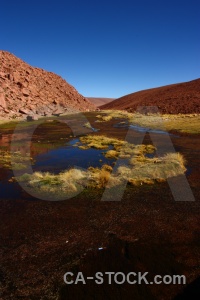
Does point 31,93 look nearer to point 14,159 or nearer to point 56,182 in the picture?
point 14,159

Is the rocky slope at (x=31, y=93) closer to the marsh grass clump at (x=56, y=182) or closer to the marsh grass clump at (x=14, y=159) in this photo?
the marsh grass clump at (x=14, y=159)

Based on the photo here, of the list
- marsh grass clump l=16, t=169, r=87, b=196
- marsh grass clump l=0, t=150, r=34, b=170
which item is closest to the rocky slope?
marsh grass clump l=0, t=150, r=34, b=170

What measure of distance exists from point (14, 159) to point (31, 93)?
151 ft

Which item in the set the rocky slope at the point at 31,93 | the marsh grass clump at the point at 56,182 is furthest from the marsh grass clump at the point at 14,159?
the rocky slope at the point at 31,93

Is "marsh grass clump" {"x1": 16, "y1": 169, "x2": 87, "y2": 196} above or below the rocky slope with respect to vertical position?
below

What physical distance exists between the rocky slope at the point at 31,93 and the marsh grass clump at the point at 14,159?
27.0 metres

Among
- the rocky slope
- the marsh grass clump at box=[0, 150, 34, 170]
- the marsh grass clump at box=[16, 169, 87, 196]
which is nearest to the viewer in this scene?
the marsh grass clump at box=[16, 169, 87, 196]

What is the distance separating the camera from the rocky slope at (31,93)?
52.0 m

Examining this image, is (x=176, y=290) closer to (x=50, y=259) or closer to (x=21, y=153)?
(x=50, y=259)

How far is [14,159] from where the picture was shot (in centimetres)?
1875

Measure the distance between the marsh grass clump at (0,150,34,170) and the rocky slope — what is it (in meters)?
27.0

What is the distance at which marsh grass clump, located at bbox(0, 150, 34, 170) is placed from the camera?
1694cm

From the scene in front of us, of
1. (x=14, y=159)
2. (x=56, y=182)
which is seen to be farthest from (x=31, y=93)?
(x=56, y=182)

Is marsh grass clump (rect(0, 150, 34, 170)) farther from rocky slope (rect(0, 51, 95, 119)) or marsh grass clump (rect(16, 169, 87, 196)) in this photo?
rocky slope (rect(0, 51, 95, 119))
